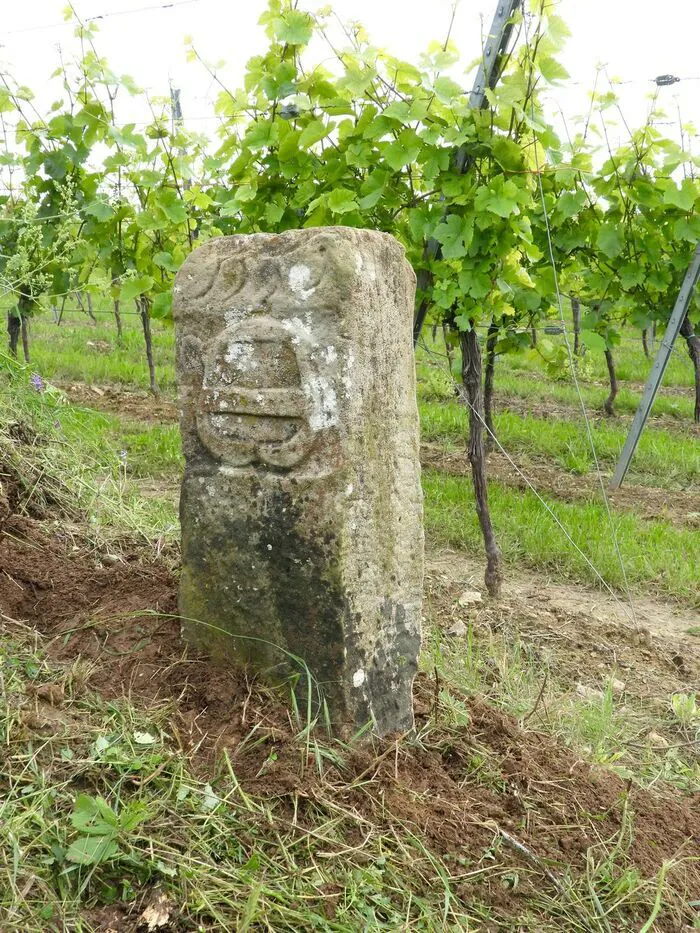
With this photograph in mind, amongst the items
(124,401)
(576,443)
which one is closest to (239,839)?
(576,443)

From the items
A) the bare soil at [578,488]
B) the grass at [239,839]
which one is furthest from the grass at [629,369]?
the grass at [239,839]

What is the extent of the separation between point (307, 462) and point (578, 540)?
2982 mm

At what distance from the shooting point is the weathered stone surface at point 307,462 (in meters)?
2.28

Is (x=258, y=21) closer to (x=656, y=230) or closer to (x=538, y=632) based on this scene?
(x=656, y=230)

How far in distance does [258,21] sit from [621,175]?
7.01ft

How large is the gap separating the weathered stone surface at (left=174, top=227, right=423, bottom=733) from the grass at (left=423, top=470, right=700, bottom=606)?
7.91 ft

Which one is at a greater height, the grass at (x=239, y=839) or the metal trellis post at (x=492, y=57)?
the metal trellis post at (x=492, y=57)

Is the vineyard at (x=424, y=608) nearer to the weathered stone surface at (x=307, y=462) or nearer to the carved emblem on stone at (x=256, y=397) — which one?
the weathered stone surface at (x=307, y=462)

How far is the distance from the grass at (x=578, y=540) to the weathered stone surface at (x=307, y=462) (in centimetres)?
241

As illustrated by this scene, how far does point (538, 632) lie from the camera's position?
4004 mm

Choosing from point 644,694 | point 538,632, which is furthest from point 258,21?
point 644,694

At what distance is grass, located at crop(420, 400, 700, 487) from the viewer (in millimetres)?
6594

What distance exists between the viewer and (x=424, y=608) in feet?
13.3

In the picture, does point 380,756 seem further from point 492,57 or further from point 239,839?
point 492,57
